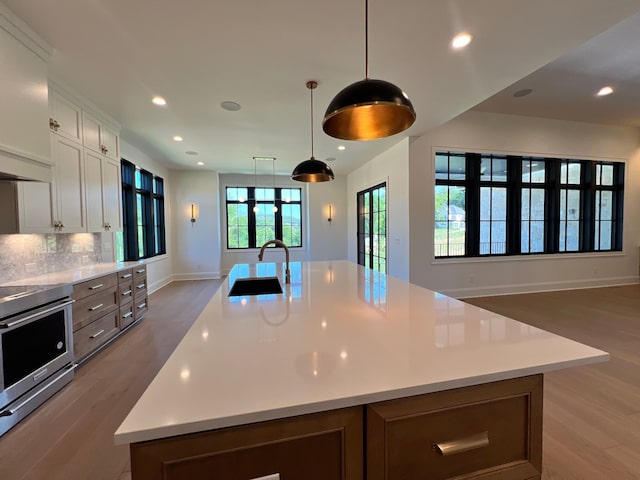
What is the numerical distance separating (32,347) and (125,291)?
5.01 ft

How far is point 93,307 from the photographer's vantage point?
2.92m

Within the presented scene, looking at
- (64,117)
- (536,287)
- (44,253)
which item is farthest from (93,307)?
(536,287)

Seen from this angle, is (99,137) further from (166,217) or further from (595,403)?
(595,403)

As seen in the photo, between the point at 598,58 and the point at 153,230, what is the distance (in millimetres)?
7663

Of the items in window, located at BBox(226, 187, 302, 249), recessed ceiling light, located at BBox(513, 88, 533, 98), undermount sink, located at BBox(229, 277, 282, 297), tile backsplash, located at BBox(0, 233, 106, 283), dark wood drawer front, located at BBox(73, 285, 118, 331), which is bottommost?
dark wood drawer front, located at BBox(73, 285, 118, 331)

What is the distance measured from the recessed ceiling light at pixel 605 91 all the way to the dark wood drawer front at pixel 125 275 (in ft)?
23.5

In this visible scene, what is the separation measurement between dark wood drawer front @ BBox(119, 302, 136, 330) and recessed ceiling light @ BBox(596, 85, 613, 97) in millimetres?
7360

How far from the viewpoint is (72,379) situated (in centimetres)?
253

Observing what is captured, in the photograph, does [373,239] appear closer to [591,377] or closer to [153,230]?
[591,377]

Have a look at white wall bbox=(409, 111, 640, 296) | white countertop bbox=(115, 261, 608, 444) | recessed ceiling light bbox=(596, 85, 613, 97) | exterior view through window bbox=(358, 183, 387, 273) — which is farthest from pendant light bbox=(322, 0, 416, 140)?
recessed ceiling light bbox=(596, 85, 613, 97)

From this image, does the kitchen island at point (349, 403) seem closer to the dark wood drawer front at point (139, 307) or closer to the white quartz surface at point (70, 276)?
the white quartz surface at point (70, 276)

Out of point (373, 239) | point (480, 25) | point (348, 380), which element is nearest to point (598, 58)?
point (480, 25)

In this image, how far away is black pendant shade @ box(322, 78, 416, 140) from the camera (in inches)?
50.2

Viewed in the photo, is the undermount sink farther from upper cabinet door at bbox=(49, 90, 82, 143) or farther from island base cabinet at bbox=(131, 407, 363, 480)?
upper cabinet door at bbox=(49, 90, 82, 143)
